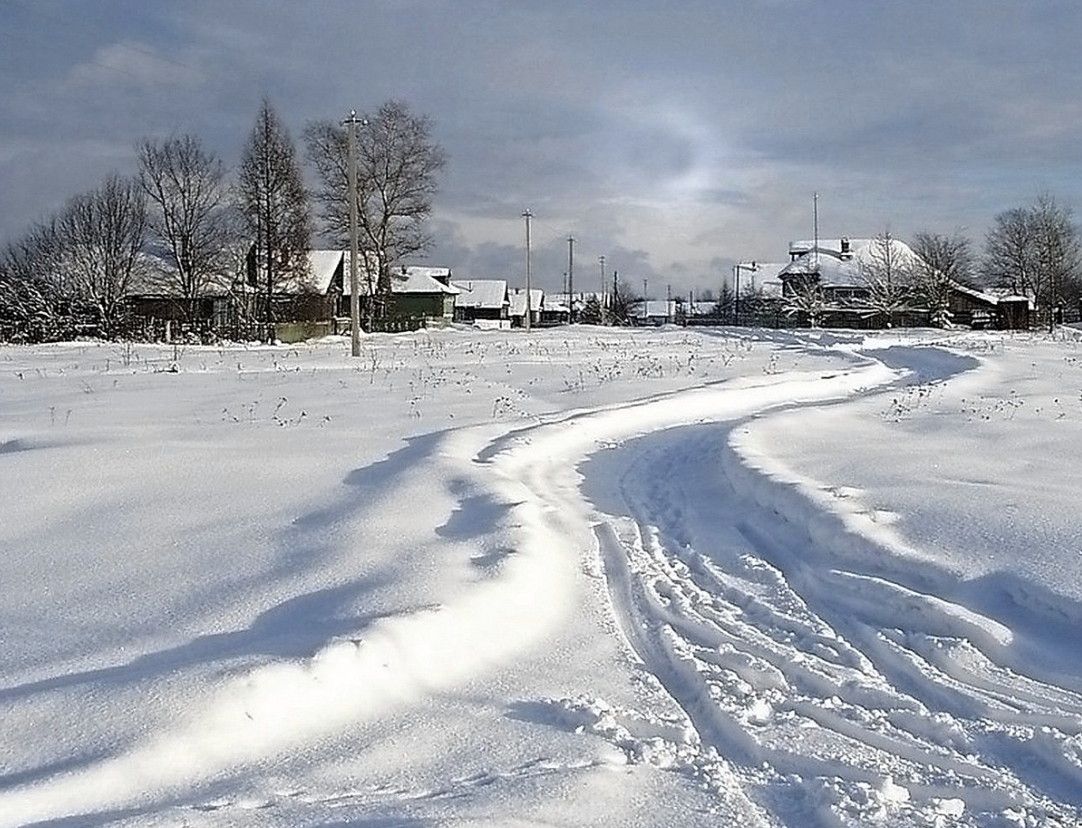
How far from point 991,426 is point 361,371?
14323mm

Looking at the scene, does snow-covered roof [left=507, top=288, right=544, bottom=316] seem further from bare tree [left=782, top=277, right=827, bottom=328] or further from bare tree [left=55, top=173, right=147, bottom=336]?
bare tree [left=55, top=173, right=147, bottom=336]

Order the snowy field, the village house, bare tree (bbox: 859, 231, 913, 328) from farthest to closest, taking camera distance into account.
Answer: the village house < bare tree (bbox: 859, 231, 913, 328) < the snowy field

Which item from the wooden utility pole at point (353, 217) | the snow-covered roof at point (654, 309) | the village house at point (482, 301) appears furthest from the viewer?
the snow-covered roof at point (654, 309)

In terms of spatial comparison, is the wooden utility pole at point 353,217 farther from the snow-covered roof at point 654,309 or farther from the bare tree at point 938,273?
the snow-covered roof at point 654,309

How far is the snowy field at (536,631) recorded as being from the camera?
3.54 meters

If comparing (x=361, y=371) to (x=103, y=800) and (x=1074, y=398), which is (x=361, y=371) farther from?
(x=103, y=800)

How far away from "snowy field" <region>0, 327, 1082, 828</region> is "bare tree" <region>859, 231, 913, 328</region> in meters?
62.4

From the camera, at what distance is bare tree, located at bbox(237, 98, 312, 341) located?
4694 centimetres

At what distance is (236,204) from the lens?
156ft

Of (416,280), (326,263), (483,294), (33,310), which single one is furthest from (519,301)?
(33,310)

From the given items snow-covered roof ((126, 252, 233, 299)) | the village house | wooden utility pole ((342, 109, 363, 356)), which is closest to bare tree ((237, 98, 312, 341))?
snow-covered roof ((126, 252, 233, 299))

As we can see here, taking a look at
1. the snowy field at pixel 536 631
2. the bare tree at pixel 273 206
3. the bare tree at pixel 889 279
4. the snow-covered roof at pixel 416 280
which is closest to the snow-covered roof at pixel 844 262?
the bare tree at pixel 889 279

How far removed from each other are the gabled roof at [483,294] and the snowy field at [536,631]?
91.9m

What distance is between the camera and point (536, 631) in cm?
540
